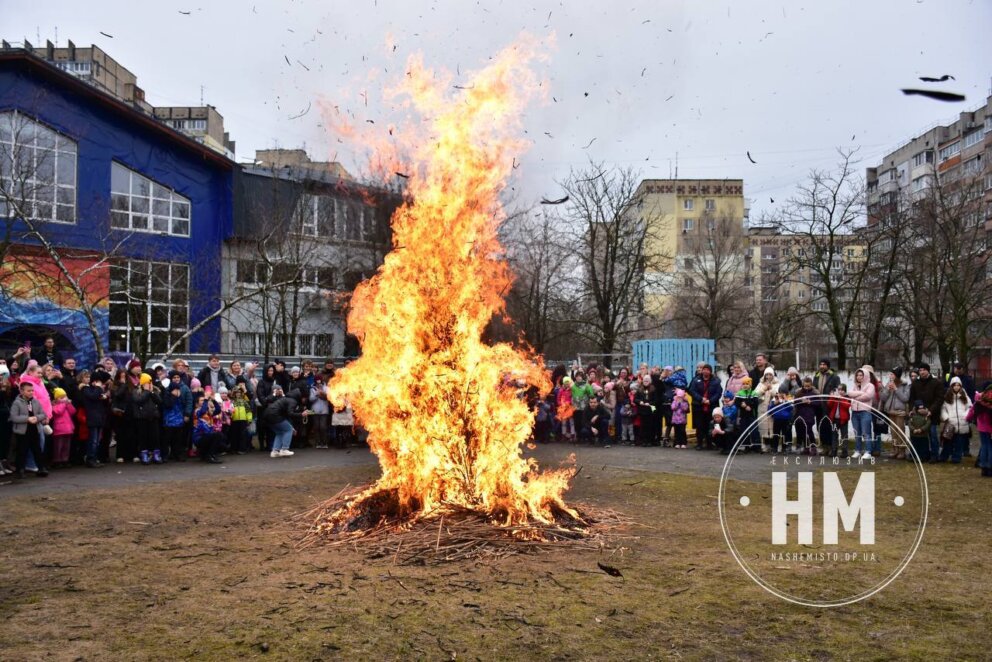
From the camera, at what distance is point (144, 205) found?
93.1 ft

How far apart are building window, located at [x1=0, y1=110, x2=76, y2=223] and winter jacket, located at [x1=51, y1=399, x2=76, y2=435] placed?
324 inches

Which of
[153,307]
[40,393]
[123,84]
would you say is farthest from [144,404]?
[123,84]

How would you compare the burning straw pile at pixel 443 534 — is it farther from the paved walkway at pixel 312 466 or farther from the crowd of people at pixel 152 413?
the crowd of people at pixel 152 413

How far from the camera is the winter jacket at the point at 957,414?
43.9ft

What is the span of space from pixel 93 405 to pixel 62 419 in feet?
1.96

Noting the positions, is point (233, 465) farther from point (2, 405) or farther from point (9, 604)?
point (9, 604)

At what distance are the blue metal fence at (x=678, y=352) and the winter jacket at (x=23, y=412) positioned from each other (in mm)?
17047

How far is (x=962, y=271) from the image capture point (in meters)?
27.8

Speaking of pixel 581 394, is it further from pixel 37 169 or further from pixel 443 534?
pixel 37 169

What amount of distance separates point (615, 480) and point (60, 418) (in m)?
9.92

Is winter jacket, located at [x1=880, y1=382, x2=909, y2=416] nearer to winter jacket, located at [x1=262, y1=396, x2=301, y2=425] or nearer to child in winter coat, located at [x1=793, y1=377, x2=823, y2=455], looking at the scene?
child in winter coat, located at [x1=793, y1=377, x2=823, y2=455]

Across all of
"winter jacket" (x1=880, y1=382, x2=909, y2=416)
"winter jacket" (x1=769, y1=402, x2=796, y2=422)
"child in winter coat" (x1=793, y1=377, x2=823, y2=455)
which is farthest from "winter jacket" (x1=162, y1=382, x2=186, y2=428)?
"winter jacket" (x1=880, y1=382, x2=909, y2=416)

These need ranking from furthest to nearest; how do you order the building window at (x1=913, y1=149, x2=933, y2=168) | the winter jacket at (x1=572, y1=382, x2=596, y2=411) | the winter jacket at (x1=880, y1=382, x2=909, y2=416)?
the building window at (x1=913, y1=149, x2=933, y2=168) < the winter jacket at (x1=572, y1=382, x2=596, y2=411) < the winter jacket at (x1=880, y1=382, x2=909, y2=416)

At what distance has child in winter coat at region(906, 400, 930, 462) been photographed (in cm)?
1377
